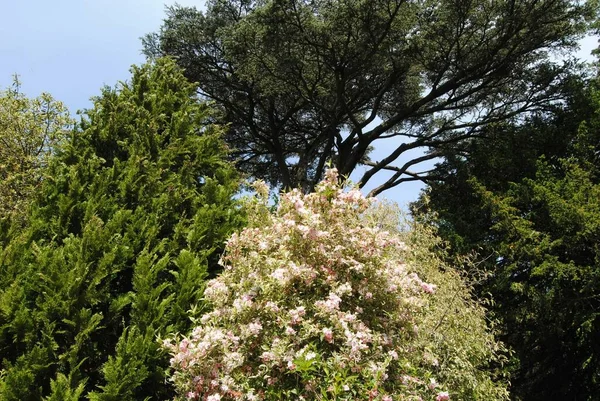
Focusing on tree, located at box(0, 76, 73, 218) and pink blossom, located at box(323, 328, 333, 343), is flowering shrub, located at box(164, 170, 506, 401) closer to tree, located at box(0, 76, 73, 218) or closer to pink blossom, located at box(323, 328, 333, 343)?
pink blossom, located at box(323, 328, 333, 343)

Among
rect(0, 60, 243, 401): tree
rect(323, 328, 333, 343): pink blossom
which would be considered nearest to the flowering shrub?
rect(323, 328, 333, 343): pink blossom

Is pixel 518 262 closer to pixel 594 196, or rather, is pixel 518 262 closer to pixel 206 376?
pixel 594 196

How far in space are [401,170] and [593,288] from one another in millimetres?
8972

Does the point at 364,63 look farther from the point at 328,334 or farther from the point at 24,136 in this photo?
the point at 328,334

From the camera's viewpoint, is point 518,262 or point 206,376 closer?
point 206,376

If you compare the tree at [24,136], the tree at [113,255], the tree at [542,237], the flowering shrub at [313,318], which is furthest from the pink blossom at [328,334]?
the tree at [24,136]

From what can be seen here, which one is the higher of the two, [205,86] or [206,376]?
[205,86]

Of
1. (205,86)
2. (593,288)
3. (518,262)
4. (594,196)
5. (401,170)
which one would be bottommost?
(593,288)

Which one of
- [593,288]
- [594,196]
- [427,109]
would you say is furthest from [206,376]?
[427,109]

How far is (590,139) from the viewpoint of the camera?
10.3 m

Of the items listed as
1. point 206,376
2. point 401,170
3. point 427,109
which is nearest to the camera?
point 206,376

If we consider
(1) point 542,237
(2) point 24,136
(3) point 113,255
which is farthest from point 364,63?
(3) point 113,255

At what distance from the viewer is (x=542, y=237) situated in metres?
9.56

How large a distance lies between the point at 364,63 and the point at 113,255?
11157 millimetres
